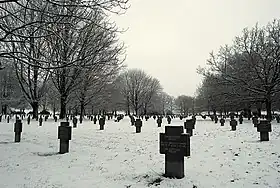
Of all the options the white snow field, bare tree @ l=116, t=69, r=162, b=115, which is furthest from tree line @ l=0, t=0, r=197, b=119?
the white snow field

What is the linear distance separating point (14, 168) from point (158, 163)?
396 centimetres

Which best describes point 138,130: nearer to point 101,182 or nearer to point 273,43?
point 101,182

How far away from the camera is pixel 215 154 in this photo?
8.16 meters

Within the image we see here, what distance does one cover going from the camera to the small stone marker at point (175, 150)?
238 inches

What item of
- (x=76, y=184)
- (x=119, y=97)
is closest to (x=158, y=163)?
(x=76, y=184)

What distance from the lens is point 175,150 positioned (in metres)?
6.26

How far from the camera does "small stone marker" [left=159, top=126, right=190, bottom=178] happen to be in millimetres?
6051

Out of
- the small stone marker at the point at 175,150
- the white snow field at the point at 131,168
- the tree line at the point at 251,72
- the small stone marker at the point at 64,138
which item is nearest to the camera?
the white snow field at the point at 131,168

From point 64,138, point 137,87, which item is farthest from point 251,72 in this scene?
point 137,87

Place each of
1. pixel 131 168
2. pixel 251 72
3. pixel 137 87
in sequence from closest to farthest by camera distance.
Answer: pixel 131 168
pixel 251 72
pixel 137 87

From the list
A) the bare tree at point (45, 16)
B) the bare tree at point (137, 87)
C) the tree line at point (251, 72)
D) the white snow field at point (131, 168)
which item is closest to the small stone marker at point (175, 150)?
Answer: the white snow field at point (131, 168)

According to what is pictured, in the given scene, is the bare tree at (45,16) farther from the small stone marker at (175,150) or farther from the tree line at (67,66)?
the small stone marker at (175,150)

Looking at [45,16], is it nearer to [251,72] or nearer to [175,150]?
[175,150]

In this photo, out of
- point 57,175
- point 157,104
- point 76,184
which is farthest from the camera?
point 157,104
